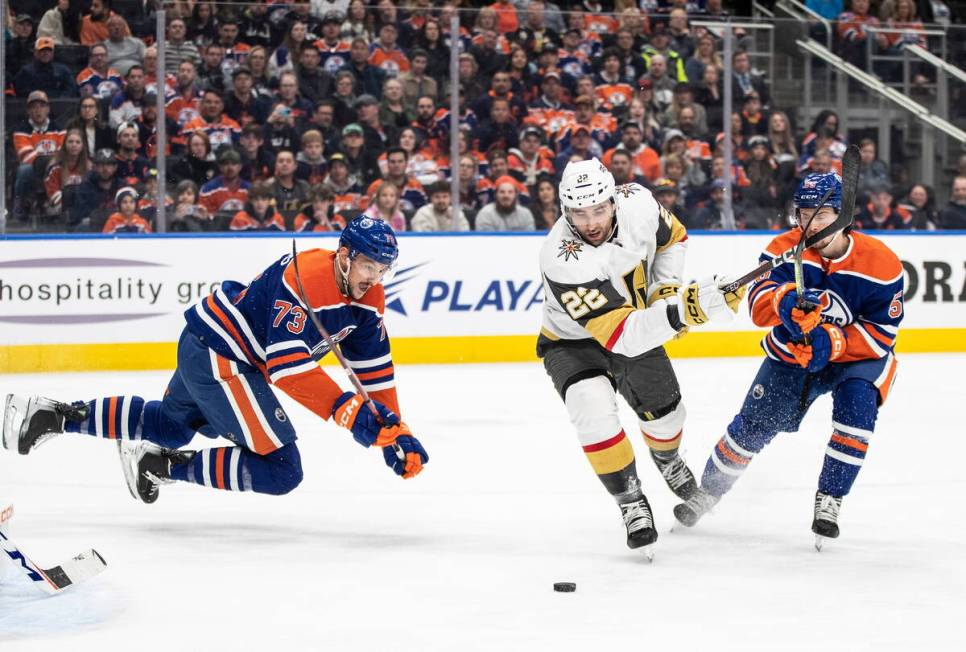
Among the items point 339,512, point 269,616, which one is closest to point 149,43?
point 339,512

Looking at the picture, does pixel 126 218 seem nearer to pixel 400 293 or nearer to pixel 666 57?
pixel 400 293

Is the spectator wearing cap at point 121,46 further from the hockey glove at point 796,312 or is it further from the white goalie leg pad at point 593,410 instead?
the hockey glove at point 796,312

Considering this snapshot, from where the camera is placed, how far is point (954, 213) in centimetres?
906

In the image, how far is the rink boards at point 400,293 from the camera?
7719 millimetres

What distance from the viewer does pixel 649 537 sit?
362cm

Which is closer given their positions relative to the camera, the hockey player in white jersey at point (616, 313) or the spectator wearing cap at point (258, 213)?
the hockey player in white jersey at point (616, 313)

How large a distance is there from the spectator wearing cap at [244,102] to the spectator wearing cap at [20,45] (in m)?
1.12

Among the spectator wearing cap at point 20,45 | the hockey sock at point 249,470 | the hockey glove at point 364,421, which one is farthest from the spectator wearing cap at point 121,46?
the hockey glove at point 364,421

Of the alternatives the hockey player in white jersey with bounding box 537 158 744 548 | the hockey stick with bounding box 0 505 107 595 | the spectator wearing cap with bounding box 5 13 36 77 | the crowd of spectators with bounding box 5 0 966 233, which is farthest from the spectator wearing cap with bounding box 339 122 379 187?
the hockey stick with bounding box 0 505 107 595

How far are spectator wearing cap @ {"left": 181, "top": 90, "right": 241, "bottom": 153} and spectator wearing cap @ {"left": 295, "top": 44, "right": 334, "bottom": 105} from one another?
19.1 inches

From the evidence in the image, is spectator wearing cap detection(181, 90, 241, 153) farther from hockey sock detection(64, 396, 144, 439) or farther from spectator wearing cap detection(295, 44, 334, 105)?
hockey sock detection(64, 396, 144, 439)

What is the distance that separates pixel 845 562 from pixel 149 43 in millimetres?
5630

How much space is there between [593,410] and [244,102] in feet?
16.3

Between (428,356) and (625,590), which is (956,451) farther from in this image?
(428,356)
